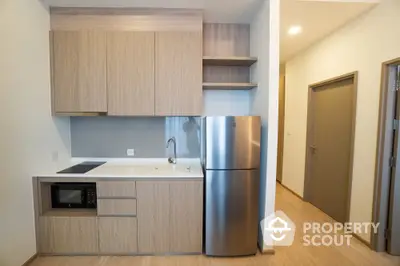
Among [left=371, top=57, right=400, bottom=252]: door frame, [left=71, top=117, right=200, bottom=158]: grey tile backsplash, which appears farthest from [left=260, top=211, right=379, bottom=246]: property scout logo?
[left=71, top=117, right=200, bottom=158]: grey tile backsplash

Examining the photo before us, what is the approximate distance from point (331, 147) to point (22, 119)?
153 inches

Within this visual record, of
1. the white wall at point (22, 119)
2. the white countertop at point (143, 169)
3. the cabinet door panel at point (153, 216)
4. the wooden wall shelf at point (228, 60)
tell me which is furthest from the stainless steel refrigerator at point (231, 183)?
the white wall at point (22, 119)

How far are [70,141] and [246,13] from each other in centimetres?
275

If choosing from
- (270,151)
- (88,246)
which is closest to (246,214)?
(270,151)

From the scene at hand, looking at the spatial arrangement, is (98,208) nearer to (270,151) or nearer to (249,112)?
(270,151)

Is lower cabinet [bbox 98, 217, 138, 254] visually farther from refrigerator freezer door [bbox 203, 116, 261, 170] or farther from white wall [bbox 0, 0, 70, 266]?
refrigerator freezer door [bbox 203, 116, 261, 170]

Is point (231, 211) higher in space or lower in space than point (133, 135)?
lower

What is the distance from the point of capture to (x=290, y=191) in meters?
4.45

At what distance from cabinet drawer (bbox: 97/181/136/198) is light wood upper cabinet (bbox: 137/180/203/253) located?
8 cm

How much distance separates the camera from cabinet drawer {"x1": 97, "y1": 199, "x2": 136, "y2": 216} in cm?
233

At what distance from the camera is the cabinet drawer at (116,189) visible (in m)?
2.32

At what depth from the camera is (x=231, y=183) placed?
7.53 ft

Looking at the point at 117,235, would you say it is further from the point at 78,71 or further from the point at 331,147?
the point at 331,147

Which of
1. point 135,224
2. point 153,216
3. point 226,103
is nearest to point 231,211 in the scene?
point 153,216
